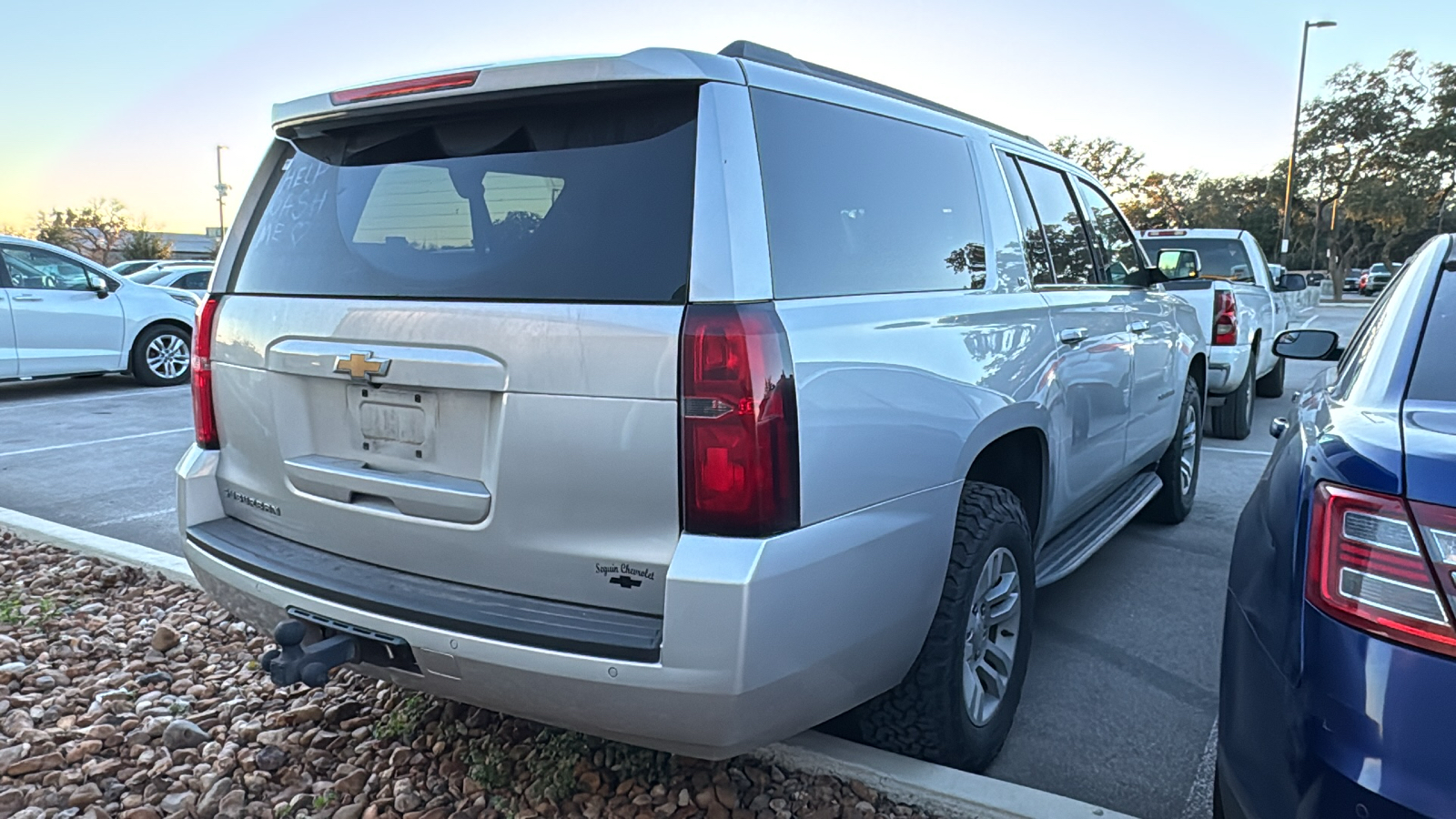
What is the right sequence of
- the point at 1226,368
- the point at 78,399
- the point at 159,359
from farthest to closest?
the point at 159,359 < the point at 78,399 < the point at 1226,368

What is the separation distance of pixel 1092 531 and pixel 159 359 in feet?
35.2

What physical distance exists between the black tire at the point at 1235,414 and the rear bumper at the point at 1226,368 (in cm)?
17

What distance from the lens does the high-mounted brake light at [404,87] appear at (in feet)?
7.75

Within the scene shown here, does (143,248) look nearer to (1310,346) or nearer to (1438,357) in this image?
(1310,346)

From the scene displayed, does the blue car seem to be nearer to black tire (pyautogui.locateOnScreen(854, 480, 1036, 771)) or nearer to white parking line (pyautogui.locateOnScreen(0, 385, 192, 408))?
black tire (pyautogui.locateOnScreen(854, 480, 1036, 771))

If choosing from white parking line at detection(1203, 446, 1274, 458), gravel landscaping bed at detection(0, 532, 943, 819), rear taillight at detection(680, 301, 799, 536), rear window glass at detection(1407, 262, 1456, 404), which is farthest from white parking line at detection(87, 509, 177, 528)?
white parking line at detection(1203, 446, 1274, 458)

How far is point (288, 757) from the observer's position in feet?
9.61

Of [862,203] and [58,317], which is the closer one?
[862,203]

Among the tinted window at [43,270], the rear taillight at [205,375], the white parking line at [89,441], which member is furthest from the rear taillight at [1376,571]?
the tinted window at [43,270]

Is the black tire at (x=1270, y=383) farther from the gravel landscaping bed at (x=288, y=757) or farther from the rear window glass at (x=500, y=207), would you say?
the rear window glass at (x=500, y=207)

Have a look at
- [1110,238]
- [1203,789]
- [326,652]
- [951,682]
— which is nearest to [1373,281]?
[1110,238]

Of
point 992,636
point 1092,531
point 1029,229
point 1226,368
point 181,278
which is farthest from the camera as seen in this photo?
point 181,278

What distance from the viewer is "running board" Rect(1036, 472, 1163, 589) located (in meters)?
3.58

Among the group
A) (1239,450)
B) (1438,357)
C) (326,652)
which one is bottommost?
(1239,450)
